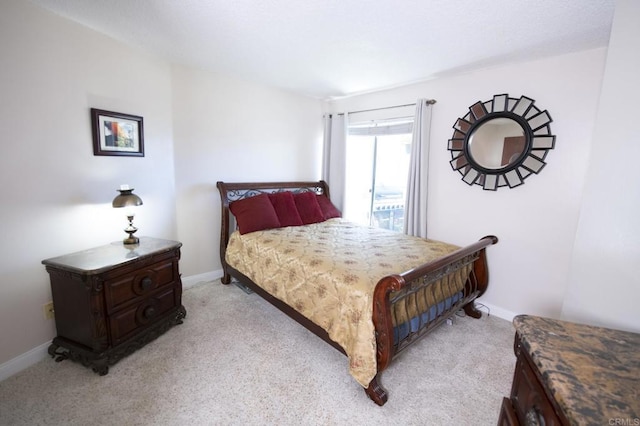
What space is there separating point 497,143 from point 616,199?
5.51ft

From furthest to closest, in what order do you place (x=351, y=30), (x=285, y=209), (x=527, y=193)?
(x=285, y=209)
(x=527, y=193)
(x=351, y=30)

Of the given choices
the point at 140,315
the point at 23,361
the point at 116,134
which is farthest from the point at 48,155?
the point at 23,361

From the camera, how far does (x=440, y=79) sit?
119 inches

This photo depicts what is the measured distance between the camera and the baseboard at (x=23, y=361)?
1759 millimetres

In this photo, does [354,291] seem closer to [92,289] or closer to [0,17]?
[92,289]

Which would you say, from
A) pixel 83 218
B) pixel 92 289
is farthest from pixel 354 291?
pixel 83 218

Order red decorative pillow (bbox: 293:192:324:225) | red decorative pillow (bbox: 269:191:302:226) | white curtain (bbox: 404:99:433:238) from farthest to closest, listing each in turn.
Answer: red decorative pillow (bbox: 293:192:324:225) → red decorative pillow (bbox: 269:191:302:226) → white curtain (bbox: 404:99:433:238)

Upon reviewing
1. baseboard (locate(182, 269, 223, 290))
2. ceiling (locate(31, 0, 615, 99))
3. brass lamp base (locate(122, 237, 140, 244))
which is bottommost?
baseboard (locate(182, 269, 223, 290))

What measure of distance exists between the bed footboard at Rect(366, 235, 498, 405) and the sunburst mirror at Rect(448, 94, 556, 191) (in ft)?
2.28

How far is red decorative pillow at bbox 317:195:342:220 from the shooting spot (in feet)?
12.5

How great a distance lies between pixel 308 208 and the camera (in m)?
3.58

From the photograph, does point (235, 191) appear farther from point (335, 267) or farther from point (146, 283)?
point (335, 267)

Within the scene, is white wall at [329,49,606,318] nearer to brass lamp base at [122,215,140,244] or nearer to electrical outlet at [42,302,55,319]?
brass lamp base at [122,215,140,244]

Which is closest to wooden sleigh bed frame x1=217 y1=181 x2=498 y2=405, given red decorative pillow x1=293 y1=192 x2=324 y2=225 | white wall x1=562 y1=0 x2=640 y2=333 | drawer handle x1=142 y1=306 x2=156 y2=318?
red decorative pillow x1=293 y1=192 x2=324 y2=225
